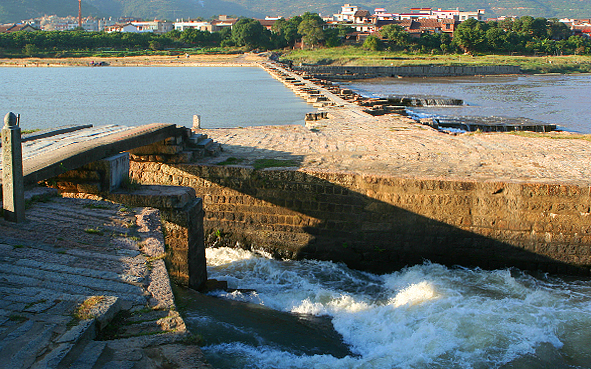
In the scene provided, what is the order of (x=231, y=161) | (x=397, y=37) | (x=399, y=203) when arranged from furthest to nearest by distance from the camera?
(x=397, y=37), (x=231, y=161), (x=399, y=203)

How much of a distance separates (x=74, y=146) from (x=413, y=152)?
23.8ft

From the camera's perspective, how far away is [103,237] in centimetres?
529

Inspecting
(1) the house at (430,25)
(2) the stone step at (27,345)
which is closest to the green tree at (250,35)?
(1) the house at (430,25)

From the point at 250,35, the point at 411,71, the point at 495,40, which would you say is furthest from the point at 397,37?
the point at 250,35

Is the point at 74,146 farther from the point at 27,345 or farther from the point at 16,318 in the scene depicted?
the point at 27,345

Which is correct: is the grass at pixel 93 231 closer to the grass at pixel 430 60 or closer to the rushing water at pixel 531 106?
the rushing water at pixel 531 106

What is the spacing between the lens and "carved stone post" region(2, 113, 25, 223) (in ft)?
16.4

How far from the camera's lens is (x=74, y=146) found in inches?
307

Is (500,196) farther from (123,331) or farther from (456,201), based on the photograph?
(123,331)

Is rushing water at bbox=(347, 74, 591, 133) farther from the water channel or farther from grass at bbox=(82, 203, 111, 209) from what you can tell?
grass at bbox=(82, 203, 111, 209)

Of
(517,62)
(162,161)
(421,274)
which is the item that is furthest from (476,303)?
(517,62)

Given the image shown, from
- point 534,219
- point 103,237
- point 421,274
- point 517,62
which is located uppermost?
point 517,62

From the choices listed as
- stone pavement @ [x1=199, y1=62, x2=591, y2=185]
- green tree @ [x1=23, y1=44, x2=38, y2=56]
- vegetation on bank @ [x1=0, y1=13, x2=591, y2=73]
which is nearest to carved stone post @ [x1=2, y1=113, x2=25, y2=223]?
stone pavement @ [x1=199, y1=62, x2=591, y2=185]

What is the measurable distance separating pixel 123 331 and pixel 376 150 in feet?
30.5
